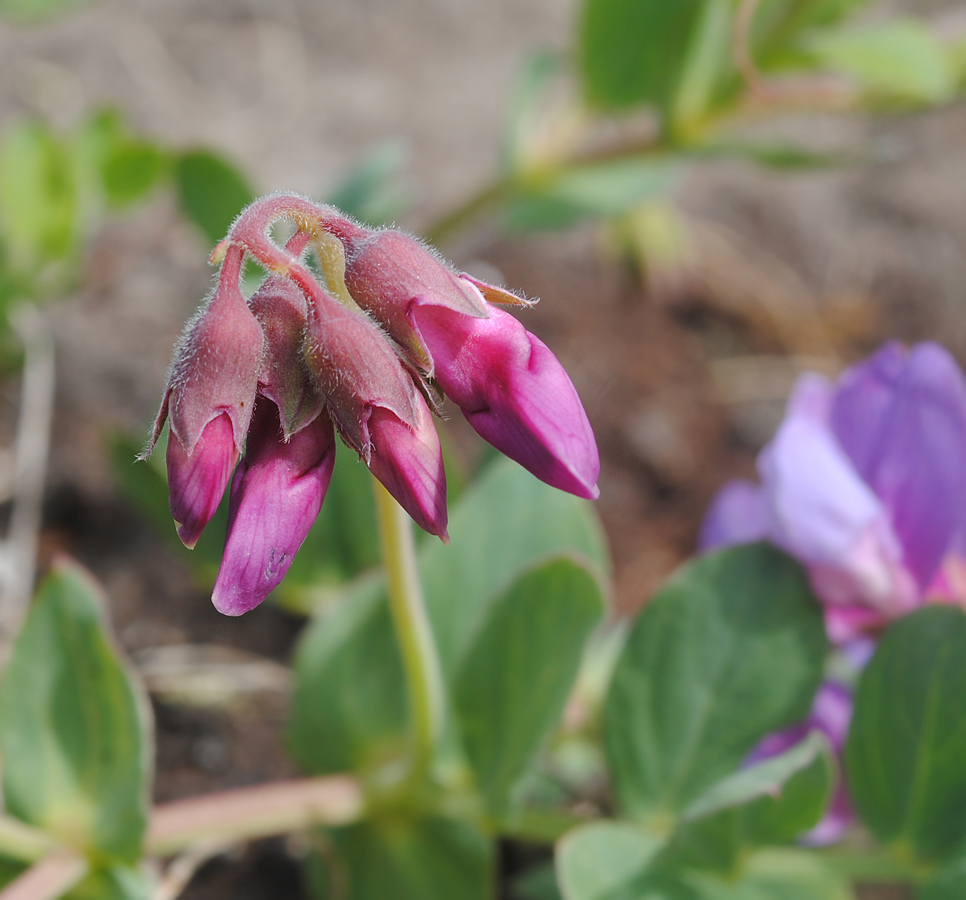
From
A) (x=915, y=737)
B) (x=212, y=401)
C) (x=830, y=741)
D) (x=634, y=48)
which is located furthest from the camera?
(x=634, y=48)

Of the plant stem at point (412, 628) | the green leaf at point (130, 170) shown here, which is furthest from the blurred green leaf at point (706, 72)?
the plant stem at point (412, 628)

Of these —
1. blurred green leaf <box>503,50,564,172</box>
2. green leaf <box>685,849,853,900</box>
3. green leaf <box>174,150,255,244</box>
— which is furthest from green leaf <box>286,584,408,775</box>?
blurred green leaf <box>503,50,564,172</box>

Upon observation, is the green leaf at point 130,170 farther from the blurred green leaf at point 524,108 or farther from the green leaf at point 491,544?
the green leaf at point 491,544

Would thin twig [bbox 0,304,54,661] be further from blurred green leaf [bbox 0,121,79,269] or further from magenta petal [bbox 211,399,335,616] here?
magenta petal [bbox 211,399,335,616]

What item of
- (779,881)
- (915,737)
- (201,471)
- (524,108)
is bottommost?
(779,881)

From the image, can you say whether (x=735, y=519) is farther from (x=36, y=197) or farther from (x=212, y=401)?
(x=36, y=197)

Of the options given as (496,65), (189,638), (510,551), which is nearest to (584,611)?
(510,551)

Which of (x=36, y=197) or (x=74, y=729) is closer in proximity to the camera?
(x=74, y=729)

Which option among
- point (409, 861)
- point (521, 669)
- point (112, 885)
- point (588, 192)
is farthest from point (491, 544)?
point (588, 192)
